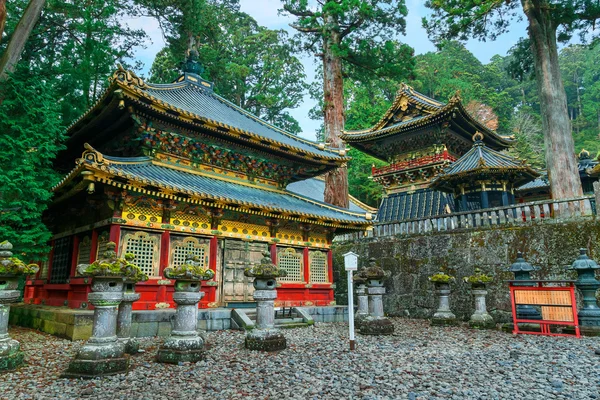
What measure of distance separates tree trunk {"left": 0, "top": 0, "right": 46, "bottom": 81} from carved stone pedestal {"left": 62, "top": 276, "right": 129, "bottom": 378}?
7964 mm

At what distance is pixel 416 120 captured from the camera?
19797 millimetres

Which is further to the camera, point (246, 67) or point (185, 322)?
point (246, 67)

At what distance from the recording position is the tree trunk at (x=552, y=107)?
1453cm

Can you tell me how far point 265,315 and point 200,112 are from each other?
8656 millimetres

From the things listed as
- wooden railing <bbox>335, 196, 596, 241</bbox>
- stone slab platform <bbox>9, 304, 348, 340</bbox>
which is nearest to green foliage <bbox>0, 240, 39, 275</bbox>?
stone slab platform <bbox>9, 304, 348, 340</bbox>

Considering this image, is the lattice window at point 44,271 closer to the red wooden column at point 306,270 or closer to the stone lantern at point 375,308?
the red wooden column at point 306,270

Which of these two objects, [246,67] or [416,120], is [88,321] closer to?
[416,120]

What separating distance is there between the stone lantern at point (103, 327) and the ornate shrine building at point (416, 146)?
14983 millimetres

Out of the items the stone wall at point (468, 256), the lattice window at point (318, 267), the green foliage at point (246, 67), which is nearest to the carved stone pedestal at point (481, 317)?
the stone wall at point (468, 256)

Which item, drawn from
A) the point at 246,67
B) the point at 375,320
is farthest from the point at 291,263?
the point at 246,67

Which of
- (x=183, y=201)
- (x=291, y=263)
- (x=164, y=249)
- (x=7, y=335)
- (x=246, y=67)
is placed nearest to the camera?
→ (x=7, y=335)

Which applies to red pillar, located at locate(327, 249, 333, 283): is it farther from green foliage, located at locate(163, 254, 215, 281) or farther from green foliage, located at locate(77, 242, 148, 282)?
green foliage, located at locate(77, 242, 148, 282)

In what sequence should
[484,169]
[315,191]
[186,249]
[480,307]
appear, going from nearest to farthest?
1. [480,307]
2. [186,249]
3. [484,169]
4. [315,191]

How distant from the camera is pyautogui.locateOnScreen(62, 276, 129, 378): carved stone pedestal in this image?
519cm
